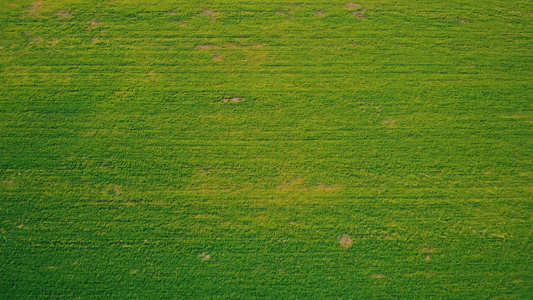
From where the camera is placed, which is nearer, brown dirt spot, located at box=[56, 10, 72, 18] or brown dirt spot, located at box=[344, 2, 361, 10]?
brown dirt spot, located at box=[56, 10, 72, 18]

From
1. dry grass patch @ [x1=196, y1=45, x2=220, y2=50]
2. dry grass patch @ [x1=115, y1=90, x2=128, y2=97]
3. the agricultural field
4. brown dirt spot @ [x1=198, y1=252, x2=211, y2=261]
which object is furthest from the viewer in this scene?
dry grass patch @ [x1=196, y1=45, x2=220, y2=50]

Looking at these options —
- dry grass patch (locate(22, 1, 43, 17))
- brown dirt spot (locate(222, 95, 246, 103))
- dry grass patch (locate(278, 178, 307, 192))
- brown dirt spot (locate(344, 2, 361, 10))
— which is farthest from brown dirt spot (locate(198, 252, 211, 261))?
dry grass patch (locate(22, 1, 43, 17))

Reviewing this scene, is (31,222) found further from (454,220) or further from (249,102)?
(454,220)

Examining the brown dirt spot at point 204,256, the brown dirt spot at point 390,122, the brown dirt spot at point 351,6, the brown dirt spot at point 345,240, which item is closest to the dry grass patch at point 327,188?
the brown dirt spot at point 345,240

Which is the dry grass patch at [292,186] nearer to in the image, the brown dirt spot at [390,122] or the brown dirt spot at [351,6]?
the brown dirt spot at [390,122]

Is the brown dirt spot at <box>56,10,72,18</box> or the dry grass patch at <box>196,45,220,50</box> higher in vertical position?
the brown dirt spot at <box>56,10,72,18</box>

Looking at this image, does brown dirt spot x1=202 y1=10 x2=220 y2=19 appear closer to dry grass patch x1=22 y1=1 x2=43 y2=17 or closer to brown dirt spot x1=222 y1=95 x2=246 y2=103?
brown dirt spot x1=222 y1=95 x2=246 y2=103
